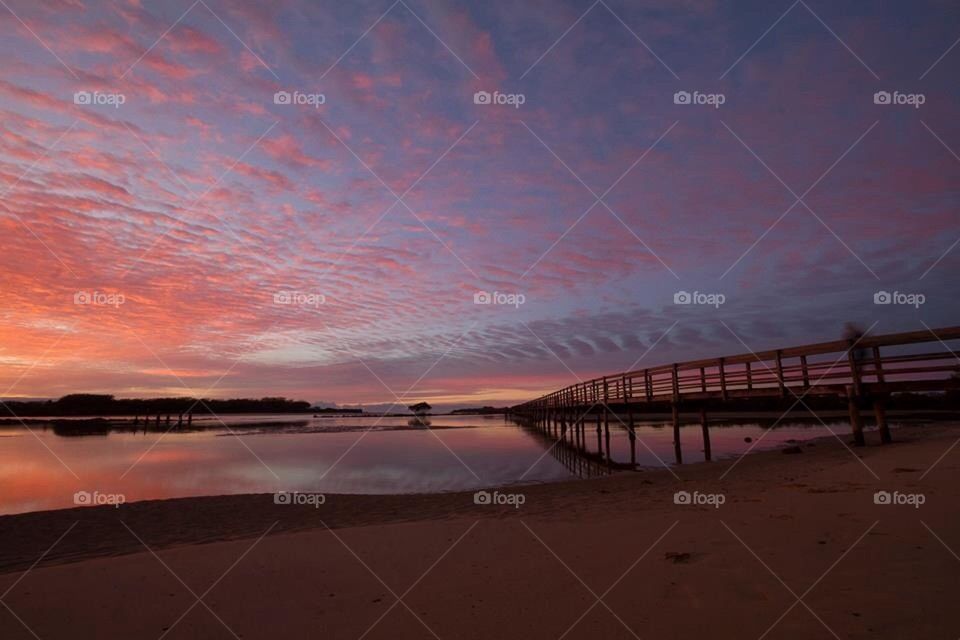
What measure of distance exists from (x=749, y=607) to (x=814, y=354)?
11563 mm

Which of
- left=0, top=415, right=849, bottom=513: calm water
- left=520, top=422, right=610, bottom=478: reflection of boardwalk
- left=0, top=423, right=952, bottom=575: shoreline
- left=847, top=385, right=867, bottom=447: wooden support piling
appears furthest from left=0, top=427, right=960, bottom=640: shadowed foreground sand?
left=520, top=422, right=610, bottom=478: reflection of boardwalk

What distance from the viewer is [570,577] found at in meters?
4.37

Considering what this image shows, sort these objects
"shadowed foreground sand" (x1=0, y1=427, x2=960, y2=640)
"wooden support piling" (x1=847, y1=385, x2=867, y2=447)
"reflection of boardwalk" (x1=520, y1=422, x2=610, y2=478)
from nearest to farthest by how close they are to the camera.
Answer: "shadowed foreground sand" (x1=0, y1=427, x2=960, y2=640) → "wooden support piling" (x1=847, y1=385, x2=867, y2=447) → "reflection of boardwalk" (x1=520, y1=422, x2=610, y2=478)

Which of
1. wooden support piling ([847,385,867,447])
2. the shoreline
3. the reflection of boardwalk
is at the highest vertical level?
wooden support piling ([847,385,867,447])

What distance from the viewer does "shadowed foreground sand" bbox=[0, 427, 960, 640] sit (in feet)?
11.2

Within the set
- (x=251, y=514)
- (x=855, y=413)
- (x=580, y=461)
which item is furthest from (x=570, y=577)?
(x=580, y=461)

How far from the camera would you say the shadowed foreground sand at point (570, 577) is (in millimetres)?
3416

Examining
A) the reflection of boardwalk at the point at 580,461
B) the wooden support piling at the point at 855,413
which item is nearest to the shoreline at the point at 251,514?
the wooden support piling at the point at 855,413

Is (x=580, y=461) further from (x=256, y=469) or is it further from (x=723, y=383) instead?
(x=256, y=469)

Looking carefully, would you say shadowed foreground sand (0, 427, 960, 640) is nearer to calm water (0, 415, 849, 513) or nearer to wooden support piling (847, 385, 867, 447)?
wooden support piling (847, 385, 867, 447)

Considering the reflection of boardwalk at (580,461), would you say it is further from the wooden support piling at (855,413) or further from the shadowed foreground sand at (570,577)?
the shadowed foreground sand at (570,577)

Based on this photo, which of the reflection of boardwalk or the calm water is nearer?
the calm water

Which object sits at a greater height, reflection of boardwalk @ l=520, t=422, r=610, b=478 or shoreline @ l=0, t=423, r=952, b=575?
reflection of boardwalk @ l=520, t=422, r=610, b=478

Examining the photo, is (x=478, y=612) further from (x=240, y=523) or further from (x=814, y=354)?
(x=814, y=354)
